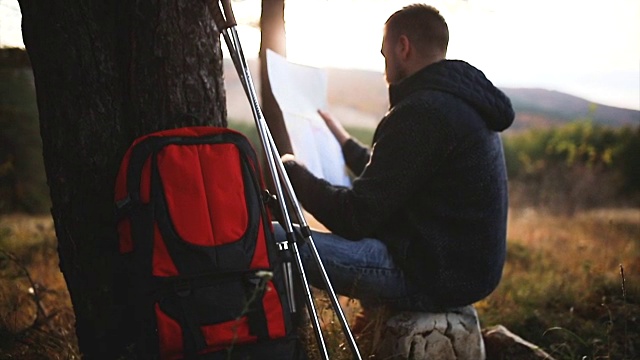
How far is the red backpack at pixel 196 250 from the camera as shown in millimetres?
2416

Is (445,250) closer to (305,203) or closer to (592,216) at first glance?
(305,203)

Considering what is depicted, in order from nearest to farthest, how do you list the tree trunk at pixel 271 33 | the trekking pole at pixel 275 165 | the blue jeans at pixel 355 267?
the trekking pole at pixel 275 165
the blue jeans at pixel 355 267
the tree trunk at pixel 271 33

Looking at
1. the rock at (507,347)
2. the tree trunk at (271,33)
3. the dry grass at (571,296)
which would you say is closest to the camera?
the rock at (507,347)

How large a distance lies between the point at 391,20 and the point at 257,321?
1354 millimetres

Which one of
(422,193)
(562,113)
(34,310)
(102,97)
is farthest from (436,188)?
(562,113)

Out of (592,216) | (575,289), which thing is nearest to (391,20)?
(575,289)

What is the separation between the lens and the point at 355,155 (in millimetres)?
3531

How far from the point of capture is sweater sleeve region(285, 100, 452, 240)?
2.83 metres

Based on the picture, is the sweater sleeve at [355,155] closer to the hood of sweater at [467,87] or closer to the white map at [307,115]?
the white map at [307,115]

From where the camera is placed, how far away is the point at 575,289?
446 cm

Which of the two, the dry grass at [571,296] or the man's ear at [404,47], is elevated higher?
the man's ear at [404,47]

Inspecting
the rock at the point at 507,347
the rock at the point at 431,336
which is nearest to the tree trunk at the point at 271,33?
the rock at the point at 431,336

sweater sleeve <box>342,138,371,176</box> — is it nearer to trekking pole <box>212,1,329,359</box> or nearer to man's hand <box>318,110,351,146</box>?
man's hand <box>318,110,351,146</box>

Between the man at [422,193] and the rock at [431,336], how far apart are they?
0.17 feet
